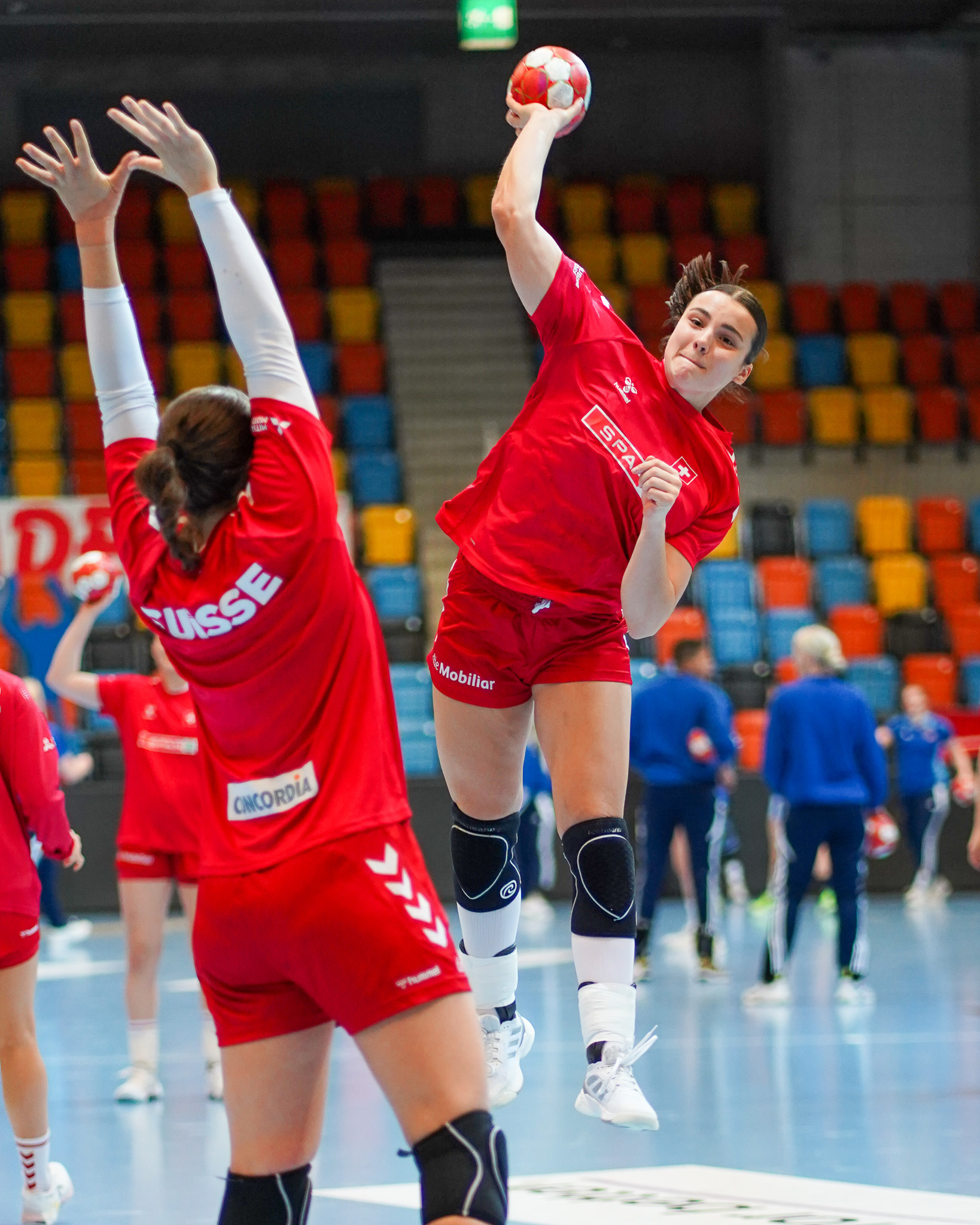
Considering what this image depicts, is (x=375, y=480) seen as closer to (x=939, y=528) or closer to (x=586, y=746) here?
(x=939, y=528)

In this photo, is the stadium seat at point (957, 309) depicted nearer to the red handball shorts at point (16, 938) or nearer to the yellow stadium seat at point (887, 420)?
the yellow stadium seat at point (887, 420)

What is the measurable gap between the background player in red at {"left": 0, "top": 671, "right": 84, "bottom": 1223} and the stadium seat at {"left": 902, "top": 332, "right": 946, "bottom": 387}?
13.6 meters

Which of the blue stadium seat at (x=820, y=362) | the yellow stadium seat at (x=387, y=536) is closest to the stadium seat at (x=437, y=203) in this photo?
the blue stadium seat at (x=820, y=362)

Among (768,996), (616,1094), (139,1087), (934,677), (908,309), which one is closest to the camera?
(616,1094)

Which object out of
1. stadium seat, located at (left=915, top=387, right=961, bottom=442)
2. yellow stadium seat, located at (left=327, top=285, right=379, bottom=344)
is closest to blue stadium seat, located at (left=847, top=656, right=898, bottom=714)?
stadium seat, located at (left=915, top=387, right=961, bottom=442)

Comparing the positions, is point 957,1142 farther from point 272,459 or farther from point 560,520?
point 272,459

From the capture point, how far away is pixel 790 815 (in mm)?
8969

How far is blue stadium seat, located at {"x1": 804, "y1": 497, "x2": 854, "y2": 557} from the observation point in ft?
50.7

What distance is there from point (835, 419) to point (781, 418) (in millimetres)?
544

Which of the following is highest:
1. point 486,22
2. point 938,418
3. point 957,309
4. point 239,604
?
point 486,22

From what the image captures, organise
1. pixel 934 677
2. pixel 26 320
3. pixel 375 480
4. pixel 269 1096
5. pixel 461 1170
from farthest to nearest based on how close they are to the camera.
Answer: pixel 26 320 < pixel 375 480 < pixel 934 677 < pixel 269 1096 < pixel 461 1170

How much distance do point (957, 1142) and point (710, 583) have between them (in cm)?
924

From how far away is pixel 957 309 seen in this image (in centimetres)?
1748

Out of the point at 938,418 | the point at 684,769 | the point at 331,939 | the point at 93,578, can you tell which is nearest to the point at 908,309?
the point at 938,418
